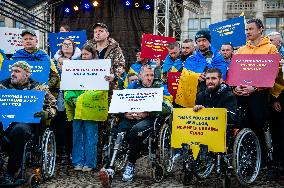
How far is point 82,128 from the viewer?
6.06m

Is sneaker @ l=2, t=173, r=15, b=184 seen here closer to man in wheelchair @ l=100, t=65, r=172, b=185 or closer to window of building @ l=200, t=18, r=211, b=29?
man in wheelchair @ l=100, t=65, r=172, b=185

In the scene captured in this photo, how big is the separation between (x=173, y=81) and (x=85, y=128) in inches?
60.3

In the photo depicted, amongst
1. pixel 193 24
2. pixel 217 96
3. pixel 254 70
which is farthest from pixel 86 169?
pixel 193 24

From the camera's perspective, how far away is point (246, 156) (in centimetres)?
495

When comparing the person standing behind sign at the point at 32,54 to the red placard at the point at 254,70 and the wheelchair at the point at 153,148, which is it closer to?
the wheelchair at the point at 153,148

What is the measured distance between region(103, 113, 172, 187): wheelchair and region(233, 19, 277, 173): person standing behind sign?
1.02m

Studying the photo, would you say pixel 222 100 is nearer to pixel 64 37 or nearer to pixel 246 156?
pixel 246 156

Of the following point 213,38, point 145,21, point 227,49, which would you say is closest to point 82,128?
point 227,49

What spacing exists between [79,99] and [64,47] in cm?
125

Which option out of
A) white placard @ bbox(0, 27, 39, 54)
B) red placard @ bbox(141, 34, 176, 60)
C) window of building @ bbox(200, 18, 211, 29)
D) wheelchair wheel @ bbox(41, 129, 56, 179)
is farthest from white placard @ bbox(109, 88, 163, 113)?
window of building @ bbox(200, 18, 211, 29)

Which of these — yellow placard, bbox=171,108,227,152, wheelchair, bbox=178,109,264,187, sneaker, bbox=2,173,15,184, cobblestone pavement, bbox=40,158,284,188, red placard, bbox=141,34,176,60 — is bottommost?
cobblestone pavement, bbox=40,158,284,188

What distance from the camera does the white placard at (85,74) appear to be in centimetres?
588

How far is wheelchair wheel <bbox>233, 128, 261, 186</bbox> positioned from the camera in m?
4.67

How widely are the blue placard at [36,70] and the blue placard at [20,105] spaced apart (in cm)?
69
